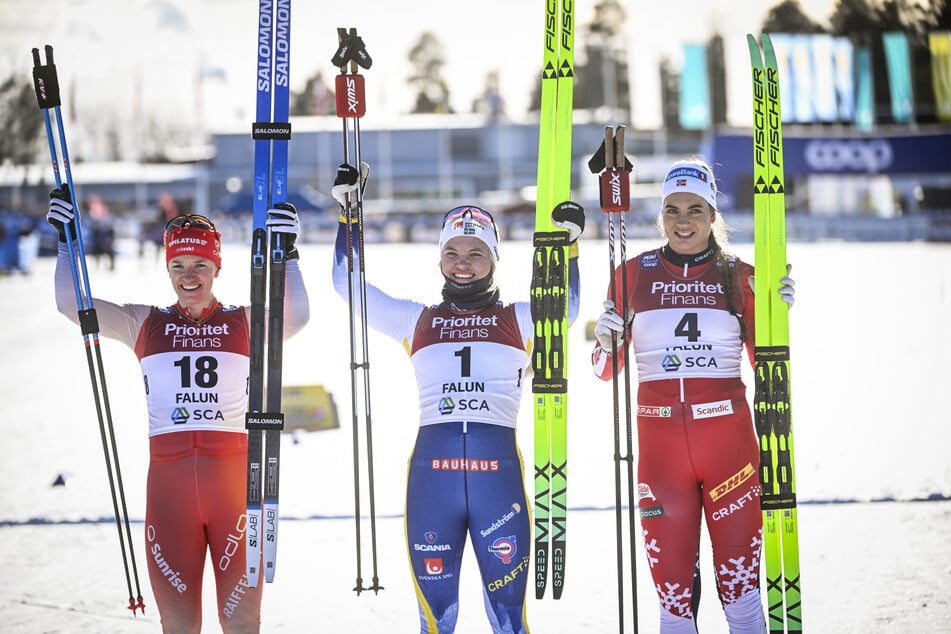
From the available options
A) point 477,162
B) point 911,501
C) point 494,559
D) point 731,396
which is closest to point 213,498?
point 494,559

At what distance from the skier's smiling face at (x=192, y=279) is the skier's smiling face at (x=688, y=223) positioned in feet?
6.10

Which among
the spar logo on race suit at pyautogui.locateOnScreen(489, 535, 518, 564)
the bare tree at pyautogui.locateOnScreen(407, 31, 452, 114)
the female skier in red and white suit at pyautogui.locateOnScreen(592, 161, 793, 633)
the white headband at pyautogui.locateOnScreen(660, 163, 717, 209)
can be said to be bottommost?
the spar logo on race suit at pyautogui.locateOnScreen(489, 535, 518, 564)

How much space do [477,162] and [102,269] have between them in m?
33.8

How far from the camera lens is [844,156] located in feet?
147

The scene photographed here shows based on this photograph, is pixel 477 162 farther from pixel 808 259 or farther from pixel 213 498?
pixel 213 498

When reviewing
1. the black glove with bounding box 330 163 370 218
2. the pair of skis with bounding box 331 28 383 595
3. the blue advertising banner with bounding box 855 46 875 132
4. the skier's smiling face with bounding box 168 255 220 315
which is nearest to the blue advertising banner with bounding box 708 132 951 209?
the blue advertising banner with bounding box 855 46 875 132

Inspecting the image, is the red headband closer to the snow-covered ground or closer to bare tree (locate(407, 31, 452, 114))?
the snow-covered ground

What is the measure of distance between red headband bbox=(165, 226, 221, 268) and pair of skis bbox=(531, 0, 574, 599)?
1.31 m

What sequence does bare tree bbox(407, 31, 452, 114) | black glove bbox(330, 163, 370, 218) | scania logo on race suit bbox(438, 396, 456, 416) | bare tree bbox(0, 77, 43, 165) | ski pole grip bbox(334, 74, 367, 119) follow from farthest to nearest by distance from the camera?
bare tree bbox(407, 31, 452, 114) → bare tree bbox(0, 77, 43, 165) → ski pole grip bbox(334, 74, 367, 119) → black glove bbox(330, 163, 370, 218) → scania logo on race suit bbox(438, 396, 456, 416)

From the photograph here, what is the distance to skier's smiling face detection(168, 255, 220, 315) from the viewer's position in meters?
4.01

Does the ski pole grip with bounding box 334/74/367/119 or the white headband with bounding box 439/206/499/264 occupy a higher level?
the ski pole grip with bounding box 334/74/367/119

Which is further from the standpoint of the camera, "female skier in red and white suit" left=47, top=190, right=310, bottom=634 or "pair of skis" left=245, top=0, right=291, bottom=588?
"pair of skis" left=245, top=0, right=291, bottom=588

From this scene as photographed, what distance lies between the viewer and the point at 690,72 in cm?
4581

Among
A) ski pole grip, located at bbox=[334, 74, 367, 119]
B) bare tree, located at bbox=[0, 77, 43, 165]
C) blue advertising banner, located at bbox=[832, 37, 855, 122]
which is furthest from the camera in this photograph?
blue advertising banner, located at bbox=[832, 37, 855, 122]
